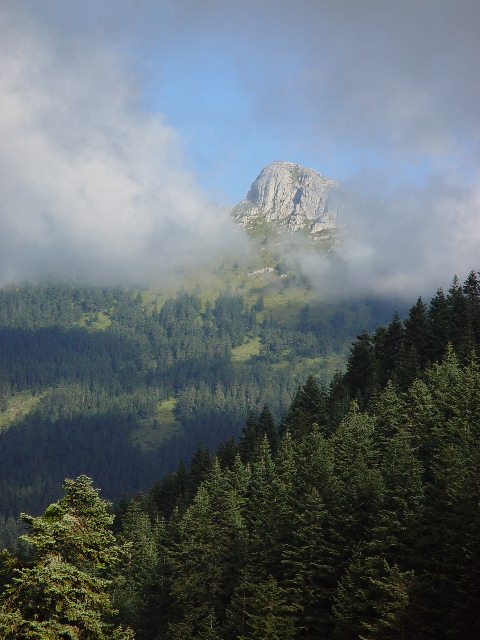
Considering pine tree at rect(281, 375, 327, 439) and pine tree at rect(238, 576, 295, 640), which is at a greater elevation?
pine tree at rect(281, 375, 327, 439)

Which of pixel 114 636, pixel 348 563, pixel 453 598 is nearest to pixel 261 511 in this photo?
pixel 348 563

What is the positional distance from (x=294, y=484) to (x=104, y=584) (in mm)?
39697

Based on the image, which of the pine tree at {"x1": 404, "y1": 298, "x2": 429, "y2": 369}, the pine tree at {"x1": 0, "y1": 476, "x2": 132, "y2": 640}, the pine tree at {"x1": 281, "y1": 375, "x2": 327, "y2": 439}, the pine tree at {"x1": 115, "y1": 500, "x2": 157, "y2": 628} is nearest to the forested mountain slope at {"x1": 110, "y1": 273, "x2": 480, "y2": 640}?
the pine tree at {"x1": 115, "y1": 500, "x2": 157, "y2": 628}

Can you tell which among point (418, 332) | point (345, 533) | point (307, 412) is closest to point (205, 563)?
point (345, 533)

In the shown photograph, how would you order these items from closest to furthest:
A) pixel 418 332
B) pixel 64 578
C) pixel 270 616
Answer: pixel 64 578 → pixel 270 616 → pixel 418 332

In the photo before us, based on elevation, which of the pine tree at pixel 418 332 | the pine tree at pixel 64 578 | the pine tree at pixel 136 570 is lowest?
the pine tree at pixel 136 570

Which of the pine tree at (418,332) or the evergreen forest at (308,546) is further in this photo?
the pine tree at (418,332)

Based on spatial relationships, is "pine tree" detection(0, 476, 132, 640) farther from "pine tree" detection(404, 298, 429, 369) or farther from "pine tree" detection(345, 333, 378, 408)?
"pine tree" detection(404, 298, 429, 369)

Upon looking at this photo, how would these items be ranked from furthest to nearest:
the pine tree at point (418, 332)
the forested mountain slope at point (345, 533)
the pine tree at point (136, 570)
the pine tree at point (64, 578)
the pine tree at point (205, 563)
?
1. the pine tree at point (418, 332)
2. the pine tree at point (136, 570)
3. the pine tree at point (205, 563)
4. the forested mountain slope at point (345, 533)
5. the pine tree at point (64, 578)

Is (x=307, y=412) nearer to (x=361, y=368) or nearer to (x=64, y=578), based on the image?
(x=361, y=368)

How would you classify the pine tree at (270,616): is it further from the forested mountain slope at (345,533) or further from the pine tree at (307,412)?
the pine tree at (307,412)

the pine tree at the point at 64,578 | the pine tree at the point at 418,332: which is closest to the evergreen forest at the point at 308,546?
the pine tree at the point at 64,578

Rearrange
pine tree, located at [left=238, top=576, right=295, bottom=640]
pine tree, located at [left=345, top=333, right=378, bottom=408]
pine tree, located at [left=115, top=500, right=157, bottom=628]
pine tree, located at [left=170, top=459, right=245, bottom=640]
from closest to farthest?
pine tree, located at [left=238, top=576, right=295, bottom=640]
pine tree, located at [left=170, top=459, right=245, bottom=640]
pine tree, located at [left=115, top=500, right=157, bottom=628]
pine tree, located at [left=345, top=333, right=378, bottom=408]

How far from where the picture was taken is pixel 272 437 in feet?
333
